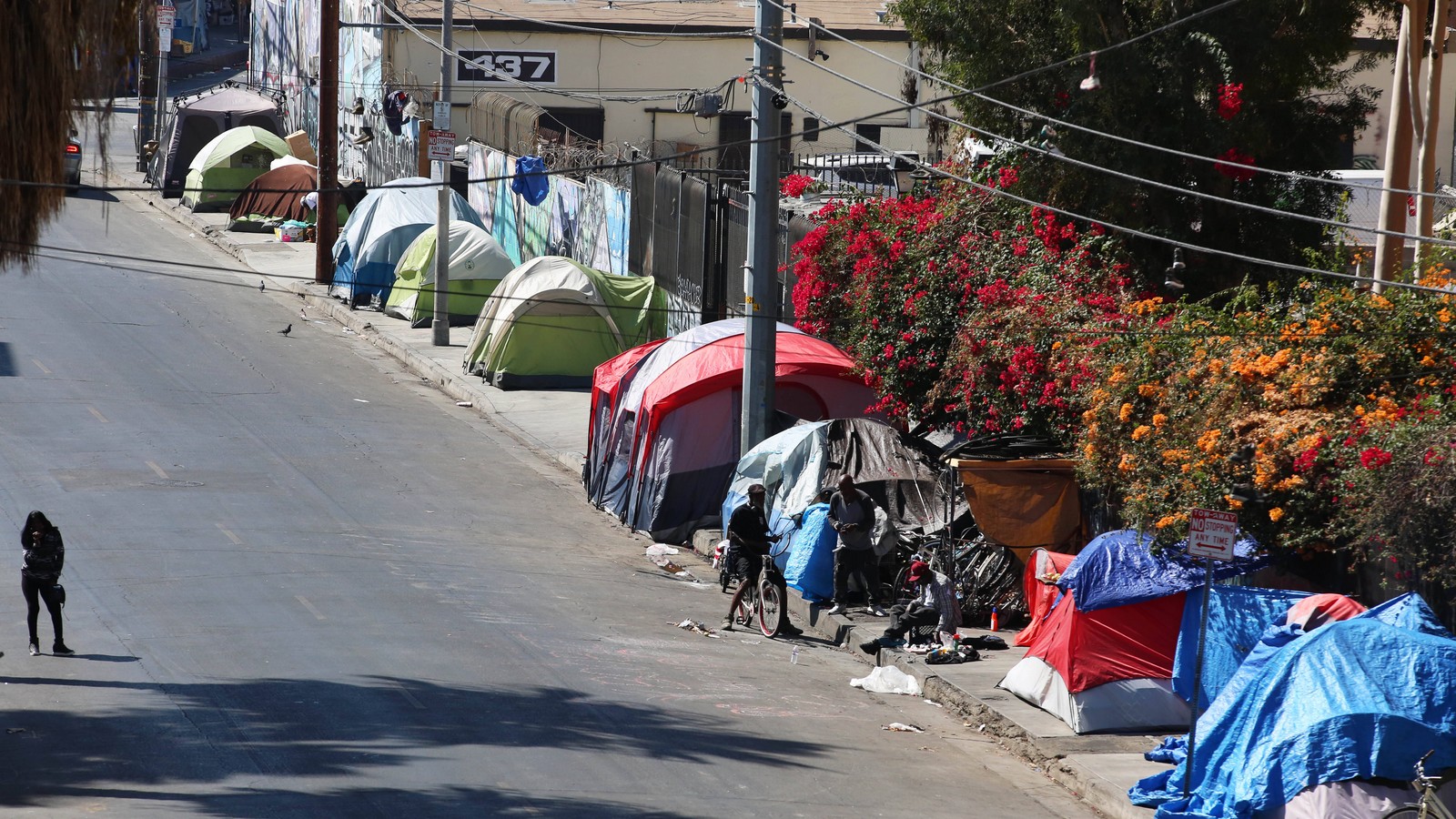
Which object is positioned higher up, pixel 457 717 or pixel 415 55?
pixel 415 55

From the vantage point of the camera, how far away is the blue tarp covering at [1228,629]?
12.2 meters

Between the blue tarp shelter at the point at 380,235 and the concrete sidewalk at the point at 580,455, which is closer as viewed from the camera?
the concrete sidewalk at the point at 580,455

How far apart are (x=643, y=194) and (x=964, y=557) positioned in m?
14.8

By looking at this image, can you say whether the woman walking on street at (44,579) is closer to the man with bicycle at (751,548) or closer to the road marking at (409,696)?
the road marking at (409,696)

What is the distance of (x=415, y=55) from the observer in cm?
4278

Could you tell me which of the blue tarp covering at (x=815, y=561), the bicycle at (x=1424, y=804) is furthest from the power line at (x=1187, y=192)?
the blue tarp covering at (x=815, y=561)

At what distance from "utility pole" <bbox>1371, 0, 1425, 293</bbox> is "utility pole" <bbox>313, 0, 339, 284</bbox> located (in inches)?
782

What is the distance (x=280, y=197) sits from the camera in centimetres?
4031

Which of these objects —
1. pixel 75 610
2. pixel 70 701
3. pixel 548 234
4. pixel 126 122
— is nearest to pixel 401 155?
pixel 548 234

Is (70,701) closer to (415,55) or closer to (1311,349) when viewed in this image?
(1311,349)

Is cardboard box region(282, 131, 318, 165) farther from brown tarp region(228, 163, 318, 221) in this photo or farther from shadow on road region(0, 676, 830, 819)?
shadow on road region(0, 676, 830, 819)

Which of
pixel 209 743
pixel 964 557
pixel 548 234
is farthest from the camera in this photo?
pixel 548 234

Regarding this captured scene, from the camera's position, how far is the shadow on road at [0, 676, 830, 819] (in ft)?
33.5

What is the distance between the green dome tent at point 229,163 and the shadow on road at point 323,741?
104ft
